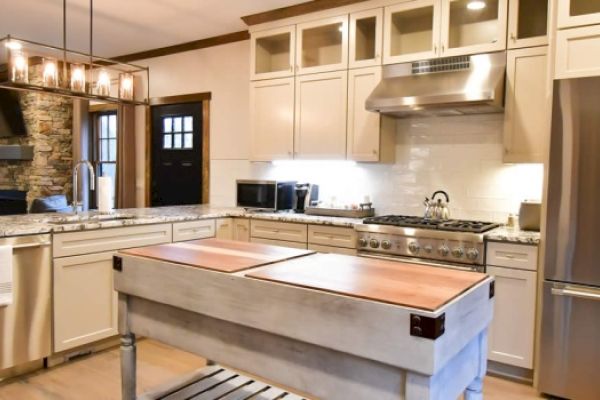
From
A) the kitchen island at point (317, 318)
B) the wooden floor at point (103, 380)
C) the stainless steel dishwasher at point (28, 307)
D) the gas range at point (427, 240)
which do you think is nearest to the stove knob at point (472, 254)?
the gas range at point (427, 240)

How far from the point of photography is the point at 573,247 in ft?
8.56

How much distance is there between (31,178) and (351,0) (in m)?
5.31

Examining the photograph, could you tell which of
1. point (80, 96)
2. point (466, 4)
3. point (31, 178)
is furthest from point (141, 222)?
point (31, 178)

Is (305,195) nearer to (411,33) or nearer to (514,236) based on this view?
(411,33)

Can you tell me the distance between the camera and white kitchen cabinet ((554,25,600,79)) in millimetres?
2586

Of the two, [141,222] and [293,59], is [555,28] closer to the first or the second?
[293,59]

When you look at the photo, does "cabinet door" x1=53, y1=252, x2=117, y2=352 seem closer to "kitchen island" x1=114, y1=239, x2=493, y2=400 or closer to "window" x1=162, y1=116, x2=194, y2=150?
"kitchen island" x1=114, y1=239, x2=493, y2=400

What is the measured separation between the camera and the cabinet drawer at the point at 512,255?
2.85m

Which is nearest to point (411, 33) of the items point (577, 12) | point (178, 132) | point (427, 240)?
point (577, 12)

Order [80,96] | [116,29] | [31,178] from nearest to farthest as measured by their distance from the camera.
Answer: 1. [80,96]
2. [116,29]
3. [31,178]

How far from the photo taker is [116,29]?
4.87m

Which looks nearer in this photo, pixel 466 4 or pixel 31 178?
pixel 466 4

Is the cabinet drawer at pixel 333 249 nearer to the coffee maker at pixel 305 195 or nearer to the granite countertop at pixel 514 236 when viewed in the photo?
the coffee maker at pixel 305 195

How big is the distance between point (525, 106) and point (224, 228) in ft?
8.36
